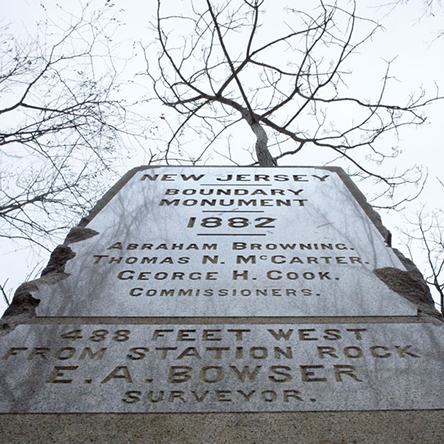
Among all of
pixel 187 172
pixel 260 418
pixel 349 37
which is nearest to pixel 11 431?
pixel 260 418

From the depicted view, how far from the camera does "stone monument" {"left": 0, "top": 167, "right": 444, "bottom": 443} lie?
92.9 inches

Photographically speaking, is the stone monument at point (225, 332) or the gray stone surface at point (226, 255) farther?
the gray stone surface at point (226, 255)

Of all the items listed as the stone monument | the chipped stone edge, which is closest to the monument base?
Result: the stone monument

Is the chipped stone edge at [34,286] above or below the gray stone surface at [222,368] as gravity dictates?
above

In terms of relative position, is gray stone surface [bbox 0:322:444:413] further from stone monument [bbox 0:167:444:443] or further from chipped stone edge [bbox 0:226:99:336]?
chipped stone edge [bbox 0:226:99:336]

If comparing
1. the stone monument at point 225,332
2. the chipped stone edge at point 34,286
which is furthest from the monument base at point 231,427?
the chipped stone edge at point 34,286

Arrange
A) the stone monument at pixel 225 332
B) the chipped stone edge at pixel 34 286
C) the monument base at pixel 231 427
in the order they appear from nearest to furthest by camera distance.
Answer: the monument base at pixel 231 427 < the stone monument at pixel 225 332 < the chipped stone edge at pixel 34 286

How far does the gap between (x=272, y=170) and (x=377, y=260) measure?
1830 millimetres

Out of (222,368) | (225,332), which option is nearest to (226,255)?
(225,332)

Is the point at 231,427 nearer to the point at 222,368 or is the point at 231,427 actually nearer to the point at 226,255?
the point at 222,368

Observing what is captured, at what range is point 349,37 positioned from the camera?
8641mm

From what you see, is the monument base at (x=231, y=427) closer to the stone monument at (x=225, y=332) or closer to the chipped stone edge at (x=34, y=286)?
the stone monument at (x=225, y=332)

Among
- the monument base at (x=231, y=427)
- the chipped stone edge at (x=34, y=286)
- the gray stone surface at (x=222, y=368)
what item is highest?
the chipped stone edge at (x=34, y=286)

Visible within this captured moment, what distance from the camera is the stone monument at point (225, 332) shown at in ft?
7.74
